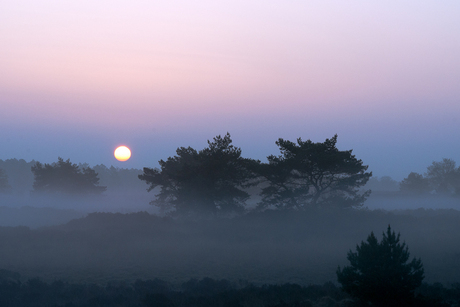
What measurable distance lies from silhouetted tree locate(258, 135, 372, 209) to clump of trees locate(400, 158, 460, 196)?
46.5m

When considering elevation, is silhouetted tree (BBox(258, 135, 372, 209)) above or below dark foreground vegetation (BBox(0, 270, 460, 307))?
above

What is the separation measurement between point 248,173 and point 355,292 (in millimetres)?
21123

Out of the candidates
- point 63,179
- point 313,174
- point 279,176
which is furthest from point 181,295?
point 63,179

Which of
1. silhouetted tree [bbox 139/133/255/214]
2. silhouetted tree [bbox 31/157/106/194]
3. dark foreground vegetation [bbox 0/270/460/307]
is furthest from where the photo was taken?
silhouetted tree [bbox 31/157/106/194]

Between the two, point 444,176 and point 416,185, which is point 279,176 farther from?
point 444,176

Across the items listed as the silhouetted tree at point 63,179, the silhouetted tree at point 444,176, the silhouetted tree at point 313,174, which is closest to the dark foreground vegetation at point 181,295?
the silhouetted tree at point 313,174

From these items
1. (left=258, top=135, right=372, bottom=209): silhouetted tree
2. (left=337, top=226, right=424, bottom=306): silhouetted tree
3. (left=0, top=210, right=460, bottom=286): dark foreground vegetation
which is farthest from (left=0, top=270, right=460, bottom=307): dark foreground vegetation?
(left=258, top=135, right=372, bottom=209): silhouetted tree

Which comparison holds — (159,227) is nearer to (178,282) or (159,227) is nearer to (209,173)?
(209,173)

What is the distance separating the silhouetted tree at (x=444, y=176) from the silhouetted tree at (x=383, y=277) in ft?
227

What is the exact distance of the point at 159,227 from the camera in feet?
86.4

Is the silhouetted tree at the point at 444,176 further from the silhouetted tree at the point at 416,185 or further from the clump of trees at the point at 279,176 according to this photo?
the clump of trees at the point at 279,176

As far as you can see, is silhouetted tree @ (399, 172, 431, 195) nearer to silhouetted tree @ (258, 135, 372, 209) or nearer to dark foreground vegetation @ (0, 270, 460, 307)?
silhouetted tree @ (258, 135, 372, 209)

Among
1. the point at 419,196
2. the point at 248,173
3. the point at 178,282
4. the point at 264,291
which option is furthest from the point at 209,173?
the point at 419,196

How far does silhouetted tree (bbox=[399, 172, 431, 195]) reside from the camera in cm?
6681
